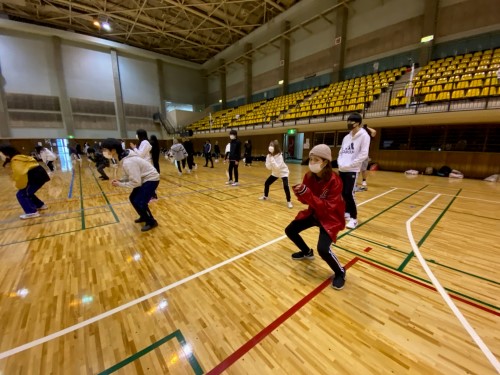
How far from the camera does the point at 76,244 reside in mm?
3342

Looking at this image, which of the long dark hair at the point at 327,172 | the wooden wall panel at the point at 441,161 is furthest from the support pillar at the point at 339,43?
the long dark hair at the point at 327,172

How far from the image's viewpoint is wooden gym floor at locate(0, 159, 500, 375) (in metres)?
1.52

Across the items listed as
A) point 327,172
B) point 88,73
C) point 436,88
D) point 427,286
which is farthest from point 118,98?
point 427,286

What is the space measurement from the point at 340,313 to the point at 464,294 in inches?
51.9

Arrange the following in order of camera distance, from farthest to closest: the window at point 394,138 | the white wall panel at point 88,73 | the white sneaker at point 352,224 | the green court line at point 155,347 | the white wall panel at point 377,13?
the white wall panel at point 88,73 → the white wall panel at point 377,13 → the window at point 394,138 → the white sneaker at point 352,224 → the green court line at point 155,347

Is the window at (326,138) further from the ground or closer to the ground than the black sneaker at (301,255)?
further from the ground

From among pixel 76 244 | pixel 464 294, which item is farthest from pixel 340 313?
pixel 76 244

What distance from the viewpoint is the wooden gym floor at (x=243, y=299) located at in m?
1.52

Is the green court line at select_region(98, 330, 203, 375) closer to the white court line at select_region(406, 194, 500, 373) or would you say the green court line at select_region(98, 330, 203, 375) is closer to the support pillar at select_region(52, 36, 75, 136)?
the white court line at select_region(406, 194, 500, 373)

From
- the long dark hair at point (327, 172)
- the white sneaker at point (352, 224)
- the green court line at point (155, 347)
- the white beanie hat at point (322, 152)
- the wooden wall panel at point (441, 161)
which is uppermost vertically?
the white beanie hat at point (322, 152)

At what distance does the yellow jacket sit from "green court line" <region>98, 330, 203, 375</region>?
14.7 ft

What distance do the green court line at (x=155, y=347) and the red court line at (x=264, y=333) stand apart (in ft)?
0.36

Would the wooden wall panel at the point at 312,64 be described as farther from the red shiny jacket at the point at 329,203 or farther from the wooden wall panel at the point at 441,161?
the red shiny jacket at the point at 329,203

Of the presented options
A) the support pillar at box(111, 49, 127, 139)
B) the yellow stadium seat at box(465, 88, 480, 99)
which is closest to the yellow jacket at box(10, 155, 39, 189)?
the yellow stadium seat at box(465, 88, 480, 99)
